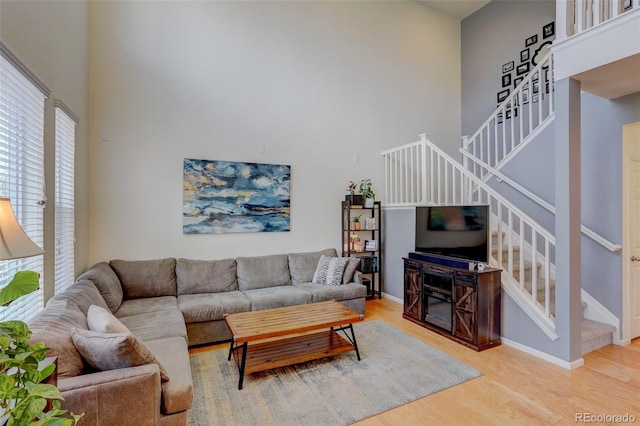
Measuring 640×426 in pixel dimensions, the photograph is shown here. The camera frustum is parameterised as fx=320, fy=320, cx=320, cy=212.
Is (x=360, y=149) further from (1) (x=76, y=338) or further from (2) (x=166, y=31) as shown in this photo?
(1) (x=76, y=338)

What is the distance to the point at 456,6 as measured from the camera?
5.99 metres

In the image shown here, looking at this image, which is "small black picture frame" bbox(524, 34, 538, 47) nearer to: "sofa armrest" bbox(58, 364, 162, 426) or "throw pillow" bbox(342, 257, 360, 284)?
"throw pillow" bbox(342, 257, 360, 284)

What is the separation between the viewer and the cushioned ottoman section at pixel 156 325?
8.65 ft

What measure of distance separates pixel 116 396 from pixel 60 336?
444mm

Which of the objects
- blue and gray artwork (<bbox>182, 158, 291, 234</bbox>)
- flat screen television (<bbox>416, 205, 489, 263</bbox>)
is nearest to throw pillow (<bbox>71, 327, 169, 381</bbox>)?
blue and gray artwork (<bbox>182, 158, 291, 234</bbox>)

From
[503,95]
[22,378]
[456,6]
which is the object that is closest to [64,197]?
[22,378]

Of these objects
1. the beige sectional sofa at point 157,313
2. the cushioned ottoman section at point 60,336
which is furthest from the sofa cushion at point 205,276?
the cushioned ottoman section at point 60,336

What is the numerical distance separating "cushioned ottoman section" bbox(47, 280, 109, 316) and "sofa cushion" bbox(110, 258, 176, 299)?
70 centimetres

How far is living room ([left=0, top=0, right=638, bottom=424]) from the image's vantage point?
3.68 metres

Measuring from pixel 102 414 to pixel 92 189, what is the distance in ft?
9.62

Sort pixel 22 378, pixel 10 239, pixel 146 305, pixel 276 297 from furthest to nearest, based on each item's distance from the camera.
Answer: pixel 276 297, pixel 146 305, pixel 10 239, pixel 22 378

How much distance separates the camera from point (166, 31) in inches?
159

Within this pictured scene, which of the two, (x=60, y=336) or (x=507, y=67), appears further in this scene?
(x=507, y=67)

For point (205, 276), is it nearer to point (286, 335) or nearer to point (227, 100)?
point (286, 335)
